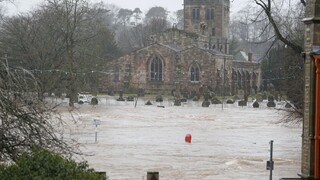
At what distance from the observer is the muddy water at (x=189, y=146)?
26258mm

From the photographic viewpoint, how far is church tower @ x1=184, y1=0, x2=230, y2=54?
11906 centimetres

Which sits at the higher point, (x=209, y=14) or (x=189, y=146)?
(x=209, y=14)

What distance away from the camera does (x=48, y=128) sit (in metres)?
14.6

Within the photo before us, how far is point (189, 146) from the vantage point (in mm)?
35031

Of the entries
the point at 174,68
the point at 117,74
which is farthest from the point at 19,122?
the point at 117,74

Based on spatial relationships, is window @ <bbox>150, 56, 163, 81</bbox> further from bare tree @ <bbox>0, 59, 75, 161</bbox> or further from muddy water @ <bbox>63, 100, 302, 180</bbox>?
bare tree @ <bbox>0, 59, 75, 161</bbox>

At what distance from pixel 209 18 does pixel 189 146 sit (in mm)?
86809

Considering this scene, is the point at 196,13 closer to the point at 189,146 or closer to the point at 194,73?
the point at 194,73

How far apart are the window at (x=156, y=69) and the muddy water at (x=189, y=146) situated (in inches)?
1792

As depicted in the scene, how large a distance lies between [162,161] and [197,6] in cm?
9241

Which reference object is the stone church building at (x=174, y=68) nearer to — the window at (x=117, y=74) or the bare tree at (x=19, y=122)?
the window at (x=117, y=74)

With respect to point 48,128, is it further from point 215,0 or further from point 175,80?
point 215,0

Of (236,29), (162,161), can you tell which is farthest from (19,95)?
(236,29)

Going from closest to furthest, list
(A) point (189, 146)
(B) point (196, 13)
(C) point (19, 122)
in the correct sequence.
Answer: (C) point (19, 122) → (A) point (189, 146) → (B) point (196, 13)
